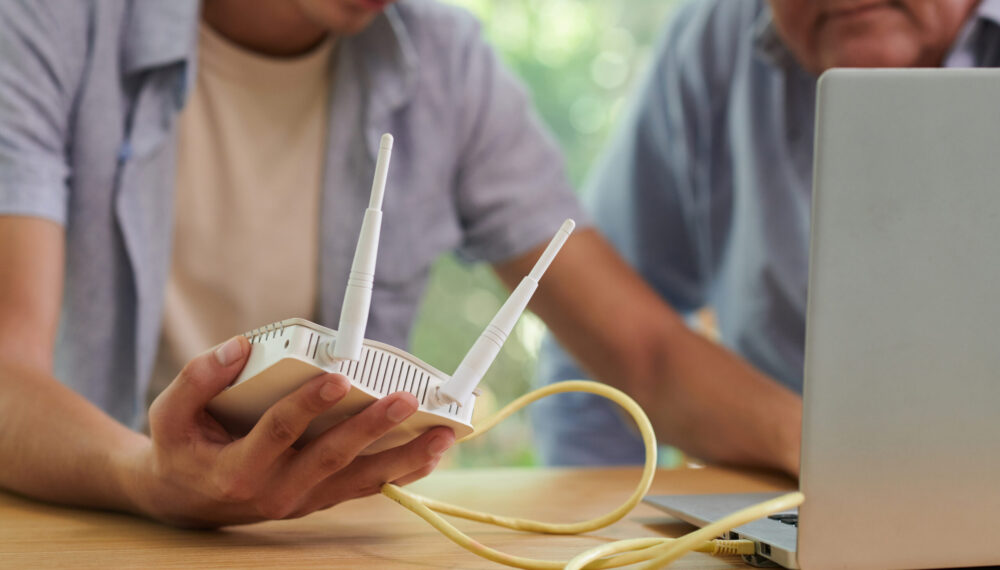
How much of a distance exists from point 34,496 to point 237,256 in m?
0.47

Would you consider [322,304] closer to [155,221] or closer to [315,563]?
[155,221]

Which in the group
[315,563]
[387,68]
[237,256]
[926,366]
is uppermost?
[387,68]

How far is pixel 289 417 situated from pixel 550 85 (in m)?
2.60

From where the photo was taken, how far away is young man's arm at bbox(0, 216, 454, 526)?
0.47 m

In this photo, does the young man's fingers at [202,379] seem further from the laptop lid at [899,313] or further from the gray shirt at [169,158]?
the gray shirt at [169,158]

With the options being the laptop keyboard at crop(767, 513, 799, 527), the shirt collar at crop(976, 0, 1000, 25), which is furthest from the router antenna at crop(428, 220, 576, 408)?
the shirt collar at crop(976, 0, 1000, 25)

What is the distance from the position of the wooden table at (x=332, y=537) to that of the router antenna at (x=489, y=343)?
0.11 metres

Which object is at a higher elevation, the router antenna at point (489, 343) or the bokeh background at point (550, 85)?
the bokeh background at point (550, 85)

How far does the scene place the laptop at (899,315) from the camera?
0.44m

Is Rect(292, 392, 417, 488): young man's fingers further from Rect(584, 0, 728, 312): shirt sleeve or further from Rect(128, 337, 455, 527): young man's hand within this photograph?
Rect(584, 0, 728, 312): shirt sleeve

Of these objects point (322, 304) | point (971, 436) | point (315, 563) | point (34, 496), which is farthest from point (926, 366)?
point (322, 304)

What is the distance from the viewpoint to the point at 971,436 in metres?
0.45

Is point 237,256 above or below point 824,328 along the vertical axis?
above

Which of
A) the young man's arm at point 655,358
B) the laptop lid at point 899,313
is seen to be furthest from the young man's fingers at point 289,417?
the young man's arm at point 655,358
